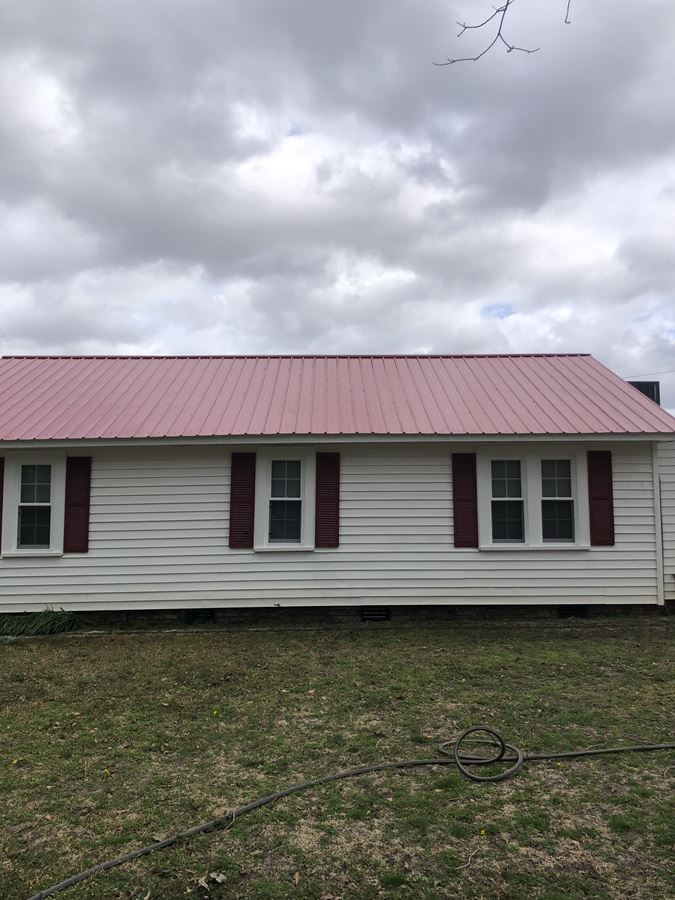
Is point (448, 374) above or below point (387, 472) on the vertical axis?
above

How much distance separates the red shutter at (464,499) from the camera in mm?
9109

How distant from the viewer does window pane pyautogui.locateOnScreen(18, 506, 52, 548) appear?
30.0 feet

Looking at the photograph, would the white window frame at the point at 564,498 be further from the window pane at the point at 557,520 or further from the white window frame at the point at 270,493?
the white window frame at the point at 270,493

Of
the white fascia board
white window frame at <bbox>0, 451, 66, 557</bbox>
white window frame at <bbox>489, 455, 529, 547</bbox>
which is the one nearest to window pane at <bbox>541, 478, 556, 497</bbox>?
white window frame at <bbox>489, 455, 529, 547</bbox>

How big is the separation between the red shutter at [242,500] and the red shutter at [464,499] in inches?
126

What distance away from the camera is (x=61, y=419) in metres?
9.42

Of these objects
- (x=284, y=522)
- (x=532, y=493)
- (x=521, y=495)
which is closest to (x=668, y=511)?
(x=532, y=493)

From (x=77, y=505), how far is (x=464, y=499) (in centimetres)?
608

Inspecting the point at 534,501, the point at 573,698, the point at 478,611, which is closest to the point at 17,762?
the point at 573,698

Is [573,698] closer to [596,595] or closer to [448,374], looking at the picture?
[596,595]

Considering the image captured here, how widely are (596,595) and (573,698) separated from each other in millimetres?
3907

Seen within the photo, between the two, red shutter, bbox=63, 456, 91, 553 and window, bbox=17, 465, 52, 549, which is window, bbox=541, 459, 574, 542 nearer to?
red shutter, bbox=63, 456, 91, 553

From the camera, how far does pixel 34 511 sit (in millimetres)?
9164

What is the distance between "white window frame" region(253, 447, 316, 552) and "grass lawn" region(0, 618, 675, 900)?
187 cm
